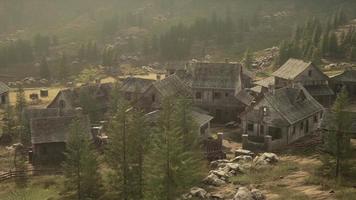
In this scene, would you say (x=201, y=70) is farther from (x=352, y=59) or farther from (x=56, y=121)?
(x=352, y=59)

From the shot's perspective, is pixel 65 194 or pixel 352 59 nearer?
pixel 65 194

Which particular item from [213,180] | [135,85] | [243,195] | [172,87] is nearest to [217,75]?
[172,87]

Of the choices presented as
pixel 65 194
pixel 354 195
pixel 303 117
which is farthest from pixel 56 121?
pixel 354 195

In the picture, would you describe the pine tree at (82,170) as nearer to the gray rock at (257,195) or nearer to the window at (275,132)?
the gray rock at (257,195)

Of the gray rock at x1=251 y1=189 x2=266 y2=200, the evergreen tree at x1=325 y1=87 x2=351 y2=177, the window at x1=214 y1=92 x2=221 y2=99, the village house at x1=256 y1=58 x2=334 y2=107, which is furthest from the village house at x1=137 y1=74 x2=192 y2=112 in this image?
the gray rock at x1=251 y1=189 x2=266 y2=200

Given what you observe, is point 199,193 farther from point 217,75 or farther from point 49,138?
point 217,75

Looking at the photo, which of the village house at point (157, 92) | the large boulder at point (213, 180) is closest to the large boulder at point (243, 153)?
the large boulder at point (213, 180)
